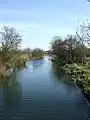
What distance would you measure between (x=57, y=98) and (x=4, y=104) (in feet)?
15.7

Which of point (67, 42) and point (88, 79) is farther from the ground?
point (67, 42)

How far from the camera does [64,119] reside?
57.7 ft

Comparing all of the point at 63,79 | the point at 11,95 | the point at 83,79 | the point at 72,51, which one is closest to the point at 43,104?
the point at 11,95

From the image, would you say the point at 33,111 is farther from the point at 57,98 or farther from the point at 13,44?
the point at 13,44

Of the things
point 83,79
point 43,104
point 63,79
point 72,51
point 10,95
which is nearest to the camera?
point 43,104

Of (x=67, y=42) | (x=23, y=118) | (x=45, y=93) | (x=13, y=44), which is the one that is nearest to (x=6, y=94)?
(x=45, y=93)

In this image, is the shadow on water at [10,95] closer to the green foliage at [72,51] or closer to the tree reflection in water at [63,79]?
the tree reflection in water at [63,79]

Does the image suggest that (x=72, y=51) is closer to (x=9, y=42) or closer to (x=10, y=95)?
(x=9, y=42)

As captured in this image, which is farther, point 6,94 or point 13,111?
point 6,94

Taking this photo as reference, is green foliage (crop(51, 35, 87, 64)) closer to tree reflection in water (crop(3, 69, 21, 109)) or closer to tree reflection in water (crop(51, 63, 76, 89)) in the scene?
tree reflection in water (crop(51, 63, 76, 89))

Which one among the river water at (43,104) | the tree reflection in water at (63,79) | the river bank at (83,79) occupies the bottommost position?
the river water at (43,104)

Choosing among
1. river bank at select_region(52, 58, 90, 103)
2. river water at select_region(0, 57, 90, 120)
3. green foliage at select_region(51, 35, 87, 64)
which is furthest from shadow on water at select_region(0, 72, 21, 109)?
green foliage at select_region(51, 35, 87, 64)

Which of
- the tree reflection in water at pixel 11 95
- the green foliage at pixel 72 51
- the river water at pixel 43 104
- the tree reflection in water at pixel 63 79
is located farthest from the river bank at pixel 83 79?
the green foliage at pixel 72 51

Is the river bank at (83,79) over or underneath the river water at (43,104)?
over
